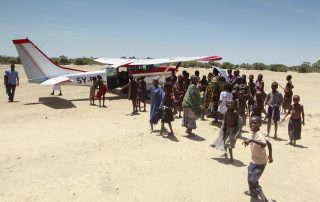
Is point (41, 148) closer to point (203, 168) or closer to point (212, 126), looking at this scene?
point (203, 168)

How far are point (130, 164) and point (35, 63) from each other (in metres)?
11.3

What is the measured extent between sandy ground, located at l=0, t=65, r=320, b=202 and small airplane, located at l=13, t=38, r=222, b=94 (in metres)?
4.95

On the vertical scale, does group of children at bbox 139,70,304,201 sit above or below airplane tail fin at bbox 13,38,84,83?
below

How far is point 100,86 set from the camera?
14.9 meters

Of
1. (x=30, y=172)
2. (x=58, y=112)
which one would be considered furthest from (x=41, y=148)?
(x=58, y=112)

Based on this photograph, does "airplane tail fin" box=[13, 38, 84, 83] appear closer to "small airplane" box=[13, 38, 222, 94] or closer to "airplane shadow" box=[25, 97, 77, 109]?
"small airplane" box=[13, 38, 222, 94]

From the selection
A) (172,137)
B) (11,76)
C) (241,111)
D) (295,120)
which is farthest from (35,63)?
(295,120)

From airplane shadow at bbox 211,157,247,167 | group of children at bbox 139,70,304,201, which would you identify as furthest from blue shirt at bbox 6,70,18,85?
airplane shadow at bbox 211,157,247,167

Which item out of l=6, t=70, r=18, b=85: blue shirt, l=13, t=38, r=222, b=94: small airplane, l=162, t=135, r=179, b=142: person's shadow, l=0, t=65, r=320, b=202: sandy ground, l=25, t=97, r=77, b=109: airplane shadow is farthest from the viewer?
l=13, t=38, r=222, b=94: small airplane

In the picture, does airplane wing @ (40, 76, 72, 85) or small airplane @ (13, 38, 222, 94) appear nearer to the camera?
airplane wing @ (40, 76, 72, 85)

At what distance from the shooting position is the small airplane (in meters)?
16.4

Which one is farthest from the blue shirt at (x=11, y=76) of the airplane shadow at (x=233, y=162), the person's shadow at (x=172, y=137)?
the airplane shadow at (x=233, y=162)

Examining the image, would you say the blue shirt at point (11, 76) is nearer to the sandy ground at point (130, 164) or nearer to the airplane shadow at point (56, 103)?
the airplane shadow at point (56, 103)

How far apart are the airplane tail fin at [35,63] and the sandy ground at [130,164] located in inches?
195
